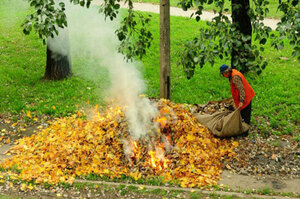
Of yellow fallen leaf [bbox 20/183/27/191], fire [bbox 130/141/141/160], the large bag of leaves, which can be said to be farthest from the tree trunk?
yellow fallen leaf [bbox 20/183/27/191]

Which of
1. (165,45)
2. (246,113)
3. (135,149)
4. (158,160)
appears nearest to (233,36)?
(165,45)

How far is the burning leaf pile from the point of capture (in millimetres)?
6164

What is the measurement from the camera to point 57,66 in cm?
1016

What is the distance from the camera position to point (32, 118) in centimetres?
850

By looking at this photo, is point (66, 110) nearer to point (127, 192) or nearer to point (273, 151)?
point (127, 192)

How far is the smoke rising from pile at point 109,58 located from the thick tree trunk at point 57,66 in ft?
0.51

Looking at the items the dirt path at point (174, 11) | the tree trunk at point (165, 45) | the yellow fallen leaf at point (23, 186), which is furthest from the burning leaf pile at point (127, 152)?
the dirt path at point (174, 11)

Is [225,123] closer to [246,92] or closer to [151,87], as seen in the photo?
[246,92]

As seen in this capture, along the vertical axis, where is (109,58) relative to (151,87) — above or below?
above

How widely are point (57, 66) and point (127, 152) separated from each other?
4613mm

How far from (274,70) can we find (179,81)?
9.62 feet

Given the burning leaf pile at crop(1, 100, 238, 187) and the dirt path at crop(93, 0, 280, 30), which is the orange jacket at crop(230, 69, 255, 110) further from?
the dirt path at crop(93, 0, 280, 30)

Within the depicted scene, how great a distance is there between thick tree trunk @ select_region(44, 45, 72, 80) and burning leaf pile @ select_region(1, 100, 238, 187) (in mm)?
3276

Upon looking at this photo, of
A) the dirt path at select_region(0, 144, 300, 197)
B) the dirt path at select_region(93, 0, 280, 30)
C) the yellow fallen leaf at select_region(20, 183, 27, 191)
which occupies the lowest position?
the dirt path at select_region(0, 144, 300, 197)
